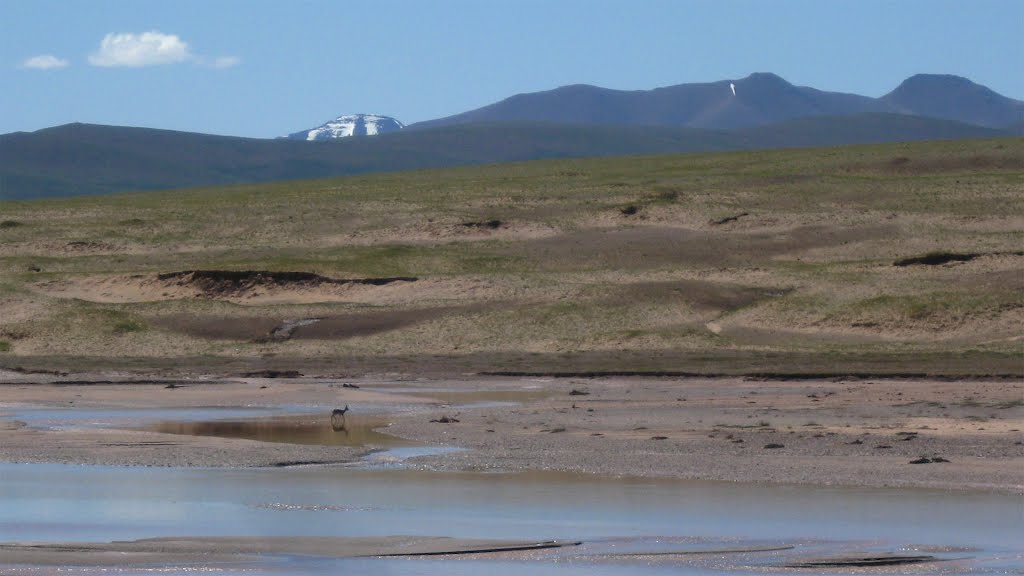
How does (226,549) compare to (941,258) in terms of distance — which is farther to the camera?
(941,258)

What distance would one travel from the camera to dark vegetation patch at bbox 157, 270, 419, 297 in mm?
49375

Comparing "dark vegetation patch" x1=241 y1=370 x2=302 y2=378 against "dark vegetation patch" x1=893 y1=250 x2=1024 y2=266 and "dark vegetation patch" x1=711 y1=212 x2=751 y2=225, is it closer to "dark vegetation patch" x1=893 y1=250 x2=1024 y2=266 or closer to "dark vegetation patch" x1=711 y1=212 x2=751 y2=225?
"dark vegetation patch" x1=893 y1=250 x2=1024 y2=266

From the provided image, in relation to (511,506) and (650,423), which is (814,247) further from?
(511,506)

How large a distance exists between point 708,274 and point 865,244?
337 inches

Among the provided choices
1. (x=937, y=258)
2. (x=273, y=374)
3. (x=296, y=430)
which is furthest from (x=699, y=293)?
(x=296, y=430)

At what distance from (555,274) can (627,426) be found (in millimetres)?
25883

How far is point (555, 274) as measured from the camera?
50.5 metres

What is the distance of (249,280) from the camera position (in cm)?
5006

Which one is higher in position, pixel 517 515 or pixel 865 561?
pixel 865 561

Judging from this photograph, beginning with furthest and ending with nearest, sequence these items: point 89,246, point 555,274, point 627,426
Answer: point 89,246 → point 555,274 → point 627,426

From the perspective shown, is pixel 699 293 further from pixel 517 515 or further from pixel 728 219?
pixel 517 515

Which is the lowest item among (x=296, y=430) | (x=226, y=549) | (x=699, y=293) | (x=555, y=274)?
(x=296, y=430)

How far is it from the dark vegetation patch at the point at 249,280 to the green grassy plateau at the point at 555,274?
11 centimetres

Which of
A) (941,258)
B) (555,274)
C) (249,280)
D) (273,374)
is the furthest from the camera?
(555,274)
